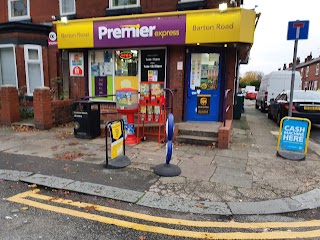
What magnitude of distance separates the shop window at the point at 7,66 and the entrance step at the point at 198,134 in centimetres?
758

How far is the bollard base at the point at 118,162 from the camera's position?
5285 millimetres

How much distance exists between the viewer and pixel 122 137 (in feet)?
18.4

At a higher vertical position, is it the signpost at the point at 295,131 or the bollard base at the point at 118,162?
the signpost at the point at 295,131

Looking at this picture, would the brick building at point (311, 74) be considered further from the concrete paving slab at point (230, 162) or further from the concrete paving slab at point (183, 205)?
the concrete paving slab at point (183, 205)

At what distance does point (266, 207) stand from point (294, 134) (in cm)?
305

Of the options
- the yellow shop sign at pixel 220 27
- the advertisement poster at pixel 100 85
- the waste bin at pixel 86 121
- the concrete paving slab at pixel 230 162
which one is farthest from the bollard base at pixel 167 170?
the advertisement poster at pixel 100 85

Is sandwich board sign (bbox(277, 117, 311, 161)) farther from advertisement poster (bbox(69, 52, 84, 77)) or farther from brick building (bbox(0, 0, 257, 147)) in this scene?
advertisement poster (bbox(69, 52, 84, 77))

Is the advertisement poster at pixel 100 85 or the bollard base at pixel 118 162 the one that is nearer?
the bollard base at pixel 118 162

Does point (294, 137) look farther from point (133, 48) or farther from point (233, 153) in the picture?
point (133, 48)

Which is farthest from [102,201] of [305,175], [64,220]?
[305,175]

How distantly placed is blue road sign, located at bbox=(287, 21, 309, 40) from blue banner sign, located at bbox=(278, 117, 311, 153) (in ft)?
6.32

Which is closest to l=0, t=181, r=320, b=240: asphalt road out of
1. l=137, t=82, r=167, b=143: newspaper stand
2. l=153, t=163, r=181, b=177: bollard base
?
l=153, t=163, r=181, b=177: bollard base

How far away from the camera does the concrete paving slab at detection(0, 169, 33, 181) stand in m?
4.77

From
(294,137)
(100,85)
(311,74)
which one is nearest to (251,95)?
(311,74)
